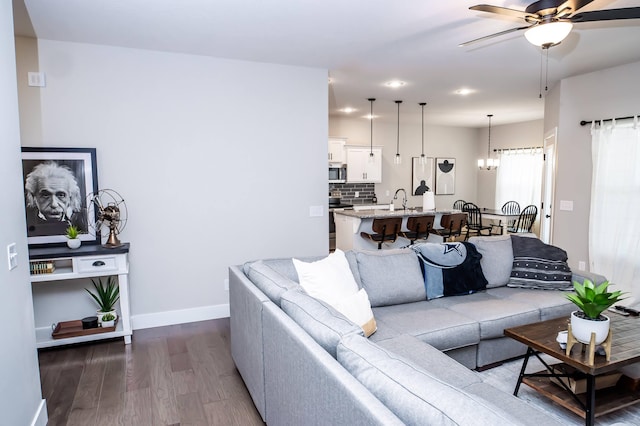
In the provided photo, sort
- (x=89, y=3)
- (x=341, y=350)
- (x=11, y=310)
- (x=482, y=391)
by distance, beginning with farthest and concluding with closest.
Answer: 1. (x=89, y=3)
2. (x=11, y=310)
3. (x=482, y=391)
4. (x=341, y=350)

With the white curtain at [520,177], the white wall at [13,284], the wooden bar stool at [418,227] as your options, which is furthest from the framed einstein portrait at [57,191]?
the white curtain at [520,177]

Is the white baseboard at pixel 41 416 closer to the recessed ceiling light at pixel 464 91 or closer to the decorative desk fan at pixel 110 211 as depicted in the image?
the decorative desk fan at pixel 110 211

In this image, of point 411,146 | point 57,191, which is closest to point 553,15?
point 57,191

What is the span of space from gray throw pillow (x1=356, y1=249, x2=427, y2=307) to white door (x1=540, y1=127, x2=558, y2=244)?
3494 millimetres

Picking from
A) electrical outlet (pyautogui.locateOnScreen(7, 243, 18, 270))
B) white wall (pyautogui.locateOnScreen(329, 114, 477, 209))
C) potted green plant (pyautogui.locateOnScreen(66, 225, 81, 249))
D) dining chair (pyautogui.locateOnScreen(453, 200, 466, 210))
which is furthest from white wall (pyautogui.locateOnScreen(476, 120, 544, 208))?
electrical outlet (pyautogui.locateOnScreen(7, 243, 18, 270))

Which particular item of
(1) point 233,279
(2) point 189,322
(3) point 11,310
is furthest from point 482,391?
(2) point 189,322

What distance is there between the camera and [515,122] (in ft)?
29.9

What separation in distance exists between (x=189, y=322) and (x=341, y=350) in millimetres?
3031

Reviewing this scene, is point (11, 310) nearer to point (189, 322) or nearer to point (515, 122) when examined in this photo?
point (189, 322)

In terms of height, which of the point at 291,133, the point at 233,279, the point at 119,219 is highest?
the point at 291,133

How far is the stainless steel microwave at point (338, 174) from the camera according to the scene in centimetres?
827

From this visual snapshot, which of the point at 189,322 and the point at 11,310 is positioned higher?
the point at 11,310

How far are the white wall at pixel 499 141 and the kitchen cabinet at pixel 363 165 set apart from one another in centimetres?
317

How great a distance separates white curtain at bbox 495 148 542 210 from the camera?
852 cm
